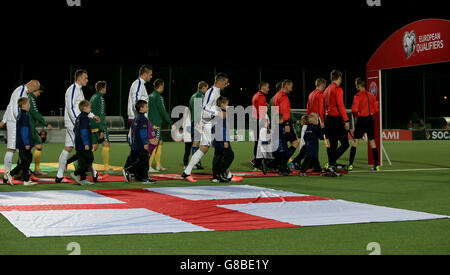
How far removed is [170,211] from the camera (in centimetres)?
752

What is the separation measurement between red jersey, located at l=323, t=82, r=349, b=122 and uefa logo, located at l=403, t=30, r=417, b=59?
3.01 meters

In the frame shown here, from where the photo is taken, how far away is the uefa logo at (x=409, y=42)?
14672 millimetres

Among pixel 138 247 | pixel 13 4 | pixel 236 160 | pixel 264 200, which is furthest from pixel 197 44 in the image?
pixel 138 247

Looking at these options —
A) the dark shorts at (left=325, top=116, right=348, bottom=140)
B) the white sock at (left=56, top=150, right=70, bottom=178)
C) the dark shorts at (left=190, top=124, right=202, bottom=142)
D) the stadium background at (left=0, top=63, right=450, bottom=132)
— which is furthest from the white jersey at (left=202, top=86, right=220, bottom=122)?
the stadium background at (left=0, top=63, right=450, bottom=132)

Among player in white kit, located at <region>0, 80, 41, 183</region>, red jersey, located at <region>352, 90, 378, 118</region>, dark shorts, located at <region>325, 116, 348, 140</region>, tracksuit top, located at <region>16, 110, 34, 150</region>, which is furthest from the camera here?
red jersey, located at <region>352, 90, 378, 118</region>

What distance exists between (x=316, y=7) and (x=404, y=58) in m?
25.0

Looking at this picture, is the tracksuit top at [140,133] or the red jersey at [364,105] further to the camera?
the red jersey at [364,105]

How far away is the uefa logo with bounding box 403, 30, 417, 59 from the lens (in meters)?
14.7

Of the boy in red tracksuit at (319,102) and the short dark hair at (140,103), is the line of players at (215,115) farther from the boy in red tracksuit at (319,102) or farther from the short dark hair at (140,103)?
the short dark hair at (140,103)

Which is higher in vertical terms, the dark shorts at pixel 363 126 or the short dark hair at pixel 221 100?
the short dark hair at pixel 221 100

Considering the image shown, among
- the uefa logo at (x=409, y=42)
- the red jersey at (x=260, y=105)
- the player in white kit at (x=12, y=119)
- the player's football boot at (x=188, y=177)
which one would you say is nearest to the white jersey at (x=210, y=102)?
the player's football boot at (x=188, y=177)

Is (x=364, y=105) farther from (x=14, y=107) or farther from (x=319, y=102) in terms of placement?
(x=14, y=107)

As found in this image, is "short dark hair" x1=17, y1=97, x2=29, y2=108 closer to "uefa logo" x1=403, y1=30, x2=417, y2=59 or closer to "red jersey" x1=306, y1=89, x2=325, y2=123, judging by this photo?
"red jersey" x1=306, y1=89, x2=325, y2=123

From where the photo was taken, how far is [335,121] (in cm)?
1283
